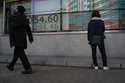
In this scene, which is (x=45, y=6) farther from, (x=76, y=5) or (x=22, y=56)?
(x=22, y=56)

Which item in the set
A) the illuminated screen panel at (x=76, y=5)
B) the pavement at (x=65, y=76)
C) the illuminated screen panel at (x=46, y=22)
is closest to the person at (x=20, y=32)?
the pavement at (x=65, y=76)

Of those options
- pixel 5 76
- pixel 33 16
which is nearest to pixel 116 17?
pixel 33 16

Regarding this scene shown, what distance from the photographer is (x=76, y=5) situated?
15.6m

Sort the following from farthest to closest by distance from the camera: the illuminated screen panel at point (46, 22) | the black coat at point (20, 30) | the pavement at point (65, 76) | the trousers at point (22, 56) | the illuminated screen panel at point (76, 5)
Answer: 1. the illuminated screen panel at point (46, 22)
2. the illuminated screen panel at point (76, 5)
3. the trousers at point (22, 56)
4. the black coat at point (20, 30)
5. the pavement at point (65, 76)

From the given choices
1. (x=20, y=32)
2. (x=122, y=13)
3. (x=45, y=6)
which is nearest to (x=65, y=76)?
(x=20, y=32)

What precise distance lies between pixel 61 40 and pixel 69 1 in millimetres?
1660

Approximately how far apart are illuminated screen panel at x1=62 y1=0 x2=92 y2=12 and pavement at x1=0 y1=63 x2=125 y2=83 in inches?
143

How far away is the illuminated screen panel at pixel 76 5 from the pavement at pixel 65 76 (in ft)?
11.9

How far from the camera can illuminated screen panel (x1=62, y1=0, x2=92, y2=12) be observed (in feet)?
50.1

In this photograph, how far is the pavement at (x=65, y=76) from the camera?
9.94 m

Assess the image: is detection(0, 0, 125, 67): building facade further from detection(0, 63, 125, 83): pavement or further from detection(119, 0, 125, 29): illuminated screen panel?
detection(0, 63, 125, 83): pavement

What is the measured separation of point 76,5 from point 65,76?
17.9ft

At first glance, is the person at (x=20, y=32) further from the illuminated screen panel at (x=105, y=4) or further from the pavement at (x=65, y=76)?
the illuminated screen panel at (x=105, y=4)

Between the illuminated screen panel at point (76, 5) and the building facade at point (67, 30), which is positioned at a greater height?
the illuminated screen panel at point (76, 5)
